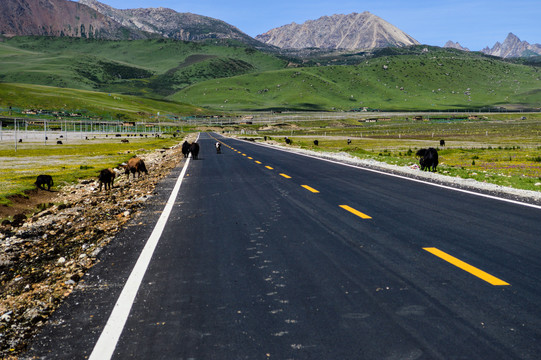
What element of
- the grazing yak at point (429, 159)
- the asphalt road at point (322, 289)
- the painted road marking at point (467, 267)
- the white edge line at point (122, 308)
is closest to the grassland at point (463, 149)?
the grazing yak at point (429, 159)

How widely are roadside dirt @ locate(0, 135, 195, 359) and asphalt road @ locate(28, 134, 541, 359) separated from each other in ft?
0.95

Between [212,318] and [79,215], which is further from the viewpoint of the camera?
[79,215]

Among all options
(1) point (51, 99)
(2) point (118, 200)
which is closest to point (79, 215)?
(2) point (118, 200)

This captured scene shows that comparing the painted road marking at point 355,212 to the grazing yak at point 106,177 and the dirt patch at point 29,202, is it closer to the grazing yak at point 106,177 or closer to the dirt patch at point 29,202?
the grazing yak at point 106,177

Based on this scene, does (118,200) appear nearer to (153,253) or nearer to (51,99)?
(153,253)

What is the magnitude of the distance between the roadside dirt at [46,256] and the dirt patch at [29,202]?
0.15 m

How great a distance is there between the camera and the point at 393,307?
4.33 meters

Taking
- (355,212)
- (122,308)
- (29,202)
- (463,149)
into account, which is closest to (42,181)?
(29,202)

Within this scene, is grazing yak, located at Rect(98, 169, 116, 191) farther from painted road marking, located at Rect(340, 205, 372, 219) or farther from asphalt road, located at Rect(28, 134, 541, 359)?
painted road marking, located at Rect(340, 205, 372, 219)

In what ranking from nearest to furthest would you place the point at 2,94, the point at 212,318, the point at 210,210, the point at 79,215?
the point at 212,318
the point at 210,210
the point at 79,215
the point at 2,94

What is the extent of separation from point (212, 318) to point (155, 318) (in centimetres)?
60

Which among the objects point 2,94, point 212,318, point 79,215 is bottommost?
point 79,215

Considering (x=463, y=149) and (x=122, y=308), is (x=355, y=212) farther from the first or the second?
(x=463, y=149)

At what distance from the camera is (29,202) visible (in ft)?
57.2
